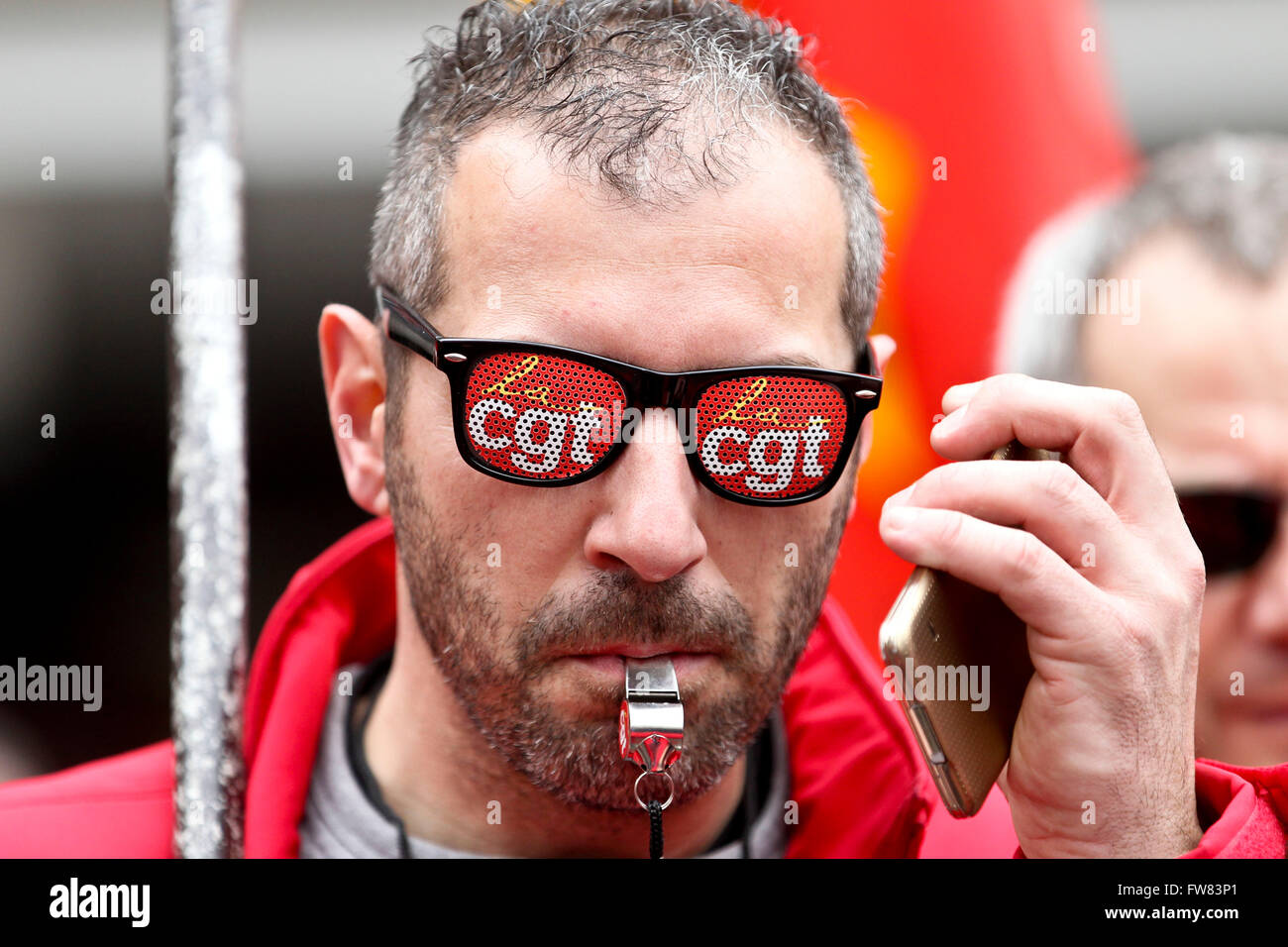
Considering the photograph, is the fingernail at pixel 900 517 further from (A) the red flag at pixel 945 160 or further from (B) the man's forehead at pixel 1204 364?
(A) the red flag at pixel 945 160

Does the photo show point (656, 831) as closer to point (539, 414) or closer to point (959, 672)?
point (959, 672)

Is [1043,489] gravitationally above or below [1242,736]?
above

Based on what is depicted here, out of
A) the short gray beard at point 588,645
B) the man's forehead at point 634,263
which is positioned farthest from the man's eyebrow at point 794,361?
the short gray beard at point 588,645

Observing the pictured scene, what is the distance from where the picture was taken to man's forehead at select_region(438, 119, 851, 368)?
5.61ft

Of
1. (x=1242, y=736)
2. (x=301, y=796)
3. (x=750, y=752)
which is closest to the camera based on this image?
(x=301, y=796)

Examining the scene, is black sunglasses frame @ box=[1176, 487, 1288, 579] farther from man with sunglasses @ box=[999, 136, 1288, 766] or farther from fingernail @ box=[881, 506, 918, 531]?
fingernail @ box=[881, 506, 918, 531]

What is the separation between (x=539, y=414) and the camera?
1657 mm

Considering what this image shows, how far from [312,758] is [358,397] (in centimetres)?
59

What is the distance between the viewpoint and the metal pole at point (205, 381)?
1.78 m

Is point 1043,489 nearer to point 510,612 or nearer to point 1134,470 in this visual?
point 1134,470

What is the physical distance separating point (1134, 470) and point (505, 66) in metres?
1.06

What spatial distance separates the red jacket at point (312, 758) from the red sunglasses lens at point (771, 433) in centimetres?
55

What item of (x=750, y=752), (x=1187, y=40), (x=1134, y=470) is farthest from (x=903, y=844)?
(x=1187, y=40)

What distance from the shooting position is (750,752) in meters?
2.22
